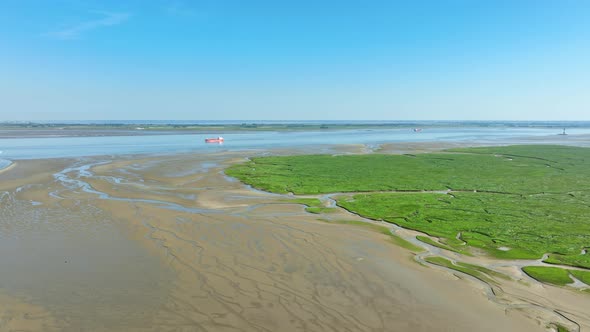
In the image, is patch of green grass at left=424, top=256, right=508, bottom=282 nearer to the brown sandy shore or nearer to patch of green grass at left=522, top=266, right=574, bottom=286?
the brown sandy shore

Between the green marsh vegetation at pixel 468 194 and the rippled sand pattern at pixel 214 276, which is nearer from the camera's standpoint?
the rippled sand pattern at pixel 214 276

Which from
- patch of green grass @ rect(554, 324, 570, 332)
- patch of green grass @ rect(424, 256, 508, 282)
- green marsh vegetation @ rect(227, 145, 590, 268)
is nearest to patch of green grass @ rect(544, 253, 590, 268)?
green marsh vegetation @ rect(227, 145, 590, 268)

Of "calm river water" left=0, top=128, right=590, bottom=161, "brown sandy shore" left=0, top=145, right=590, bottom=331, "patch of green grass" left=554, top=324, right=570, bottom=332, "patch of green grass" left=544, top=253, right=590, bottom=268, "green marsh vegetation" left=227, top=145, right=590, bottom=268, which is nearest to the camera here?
"patch of green grass" left=554, top=324, right=570, bottom=332

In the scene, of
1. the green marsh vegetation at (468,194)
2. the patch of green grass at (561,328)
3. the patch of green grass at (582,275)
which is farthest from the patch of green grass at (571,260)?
the patch of green grass at (561,328)

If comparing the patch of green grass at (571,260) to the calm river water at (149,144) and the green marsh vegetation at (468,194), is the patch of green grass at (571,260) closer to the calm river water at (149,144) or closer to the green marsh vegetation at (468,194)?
the green marsh vegetation at (468,194)

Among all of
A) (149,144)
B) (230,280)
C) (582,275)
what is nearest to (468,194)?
(582,275)
